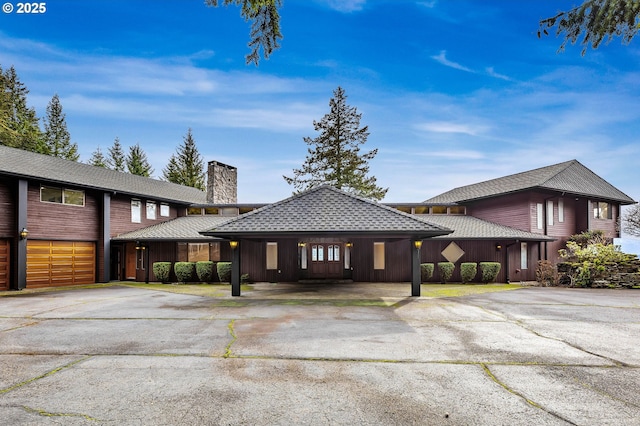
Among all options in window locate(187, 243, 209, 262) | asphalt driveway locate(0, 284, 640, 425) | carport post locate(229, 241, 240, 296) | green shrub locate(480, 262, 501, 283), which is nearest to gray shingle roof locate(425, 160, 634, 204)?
green shrub locate(480, 262, 501, 283)

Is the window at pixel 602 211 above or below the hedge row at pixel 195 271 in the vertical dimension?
above

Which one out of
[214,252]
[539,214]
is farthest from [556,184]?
[214,252]

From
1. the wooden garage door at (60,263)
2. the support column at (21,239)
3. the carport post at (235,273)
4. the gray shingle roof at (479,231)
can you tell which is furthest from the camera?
Result: the gray shingle roof at (479,231)

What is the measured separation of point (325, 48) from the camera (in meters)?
21.6

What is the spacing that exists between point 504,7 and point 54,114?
48.5 metres

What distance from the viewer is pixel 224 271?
18812mm

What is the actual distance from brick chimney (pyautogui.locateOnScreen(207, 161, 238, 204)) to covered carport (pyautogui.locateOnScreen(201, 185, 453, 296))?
8416 millimetres

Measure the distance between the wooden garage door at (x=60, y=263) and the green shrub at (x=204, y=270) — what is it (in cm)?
636

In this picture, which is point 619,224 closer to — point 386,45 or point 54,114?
point 386,45

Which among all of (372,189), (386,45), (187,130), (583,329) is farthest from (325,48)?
(187,130)

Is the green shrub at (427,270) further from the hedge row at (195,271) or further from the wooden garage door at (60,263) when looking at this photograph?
the wooden garage door at (60,263)

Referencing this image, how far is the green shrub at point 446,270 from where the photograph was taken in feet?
61.5

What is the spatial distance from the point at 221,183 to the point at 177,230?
7.17 m

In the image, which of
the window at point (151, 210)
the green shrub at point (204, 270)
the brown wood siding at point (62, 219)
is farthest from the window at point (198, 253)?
the brown wood siding at point (62, 219)
